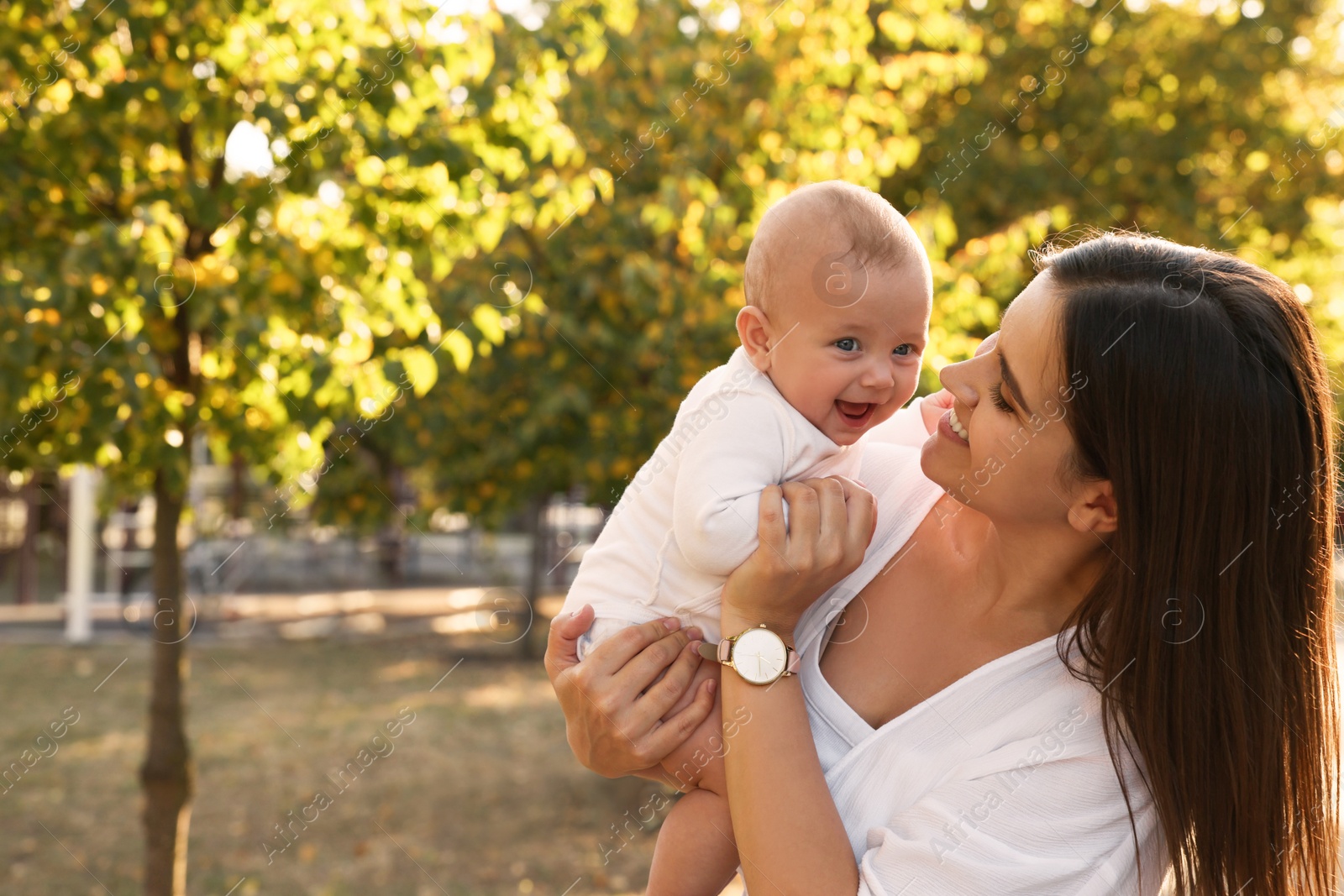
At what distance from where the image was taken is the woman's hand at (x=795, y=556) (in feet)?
5.30

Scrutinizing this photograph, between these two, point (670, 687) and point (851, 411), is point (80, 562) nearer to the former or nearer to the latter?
point (670, 687)

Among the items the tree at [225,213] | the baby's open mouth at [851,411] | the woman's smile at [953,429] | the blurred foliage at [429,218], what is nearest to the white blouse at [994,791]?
the woman's smile at [953,429]

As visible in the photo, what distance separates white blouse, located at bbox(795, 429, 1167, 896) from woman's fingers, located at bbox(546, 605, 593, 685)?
1.47 feet

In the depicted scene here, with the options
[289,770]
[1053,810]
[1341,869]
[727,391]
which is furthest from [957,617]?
[289,770]

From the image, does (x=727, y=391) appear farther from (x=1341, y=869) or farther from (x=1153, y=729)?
(x=1341, y=869)

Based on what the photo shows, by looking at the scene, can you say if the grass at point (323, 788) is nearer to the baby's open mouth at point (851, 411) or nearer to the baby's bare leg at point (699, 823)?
the baby's bare leg at point (699, 823)

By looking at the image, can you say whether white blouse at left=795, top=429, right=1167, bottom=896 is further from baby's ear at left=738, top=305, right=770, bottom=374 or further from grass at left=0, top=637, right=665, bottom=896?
grass at left=0, top=637, right=665, bottom=896

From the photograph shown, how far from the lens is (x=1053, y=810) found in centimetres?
149

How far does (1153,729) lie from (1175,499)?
309mm

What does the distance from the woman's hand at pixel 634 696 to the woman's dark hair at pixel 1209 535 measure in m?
0.61

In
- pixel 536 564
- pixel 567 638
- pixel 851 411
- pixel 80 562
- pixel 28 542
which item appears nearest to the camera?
pixel 851 411

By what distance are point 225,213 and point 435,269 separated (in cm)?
79

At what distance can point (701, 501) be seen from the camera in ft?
5.59

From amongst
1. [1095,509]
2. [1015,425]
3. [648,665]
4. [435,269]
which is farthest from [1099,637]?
[435,269]
